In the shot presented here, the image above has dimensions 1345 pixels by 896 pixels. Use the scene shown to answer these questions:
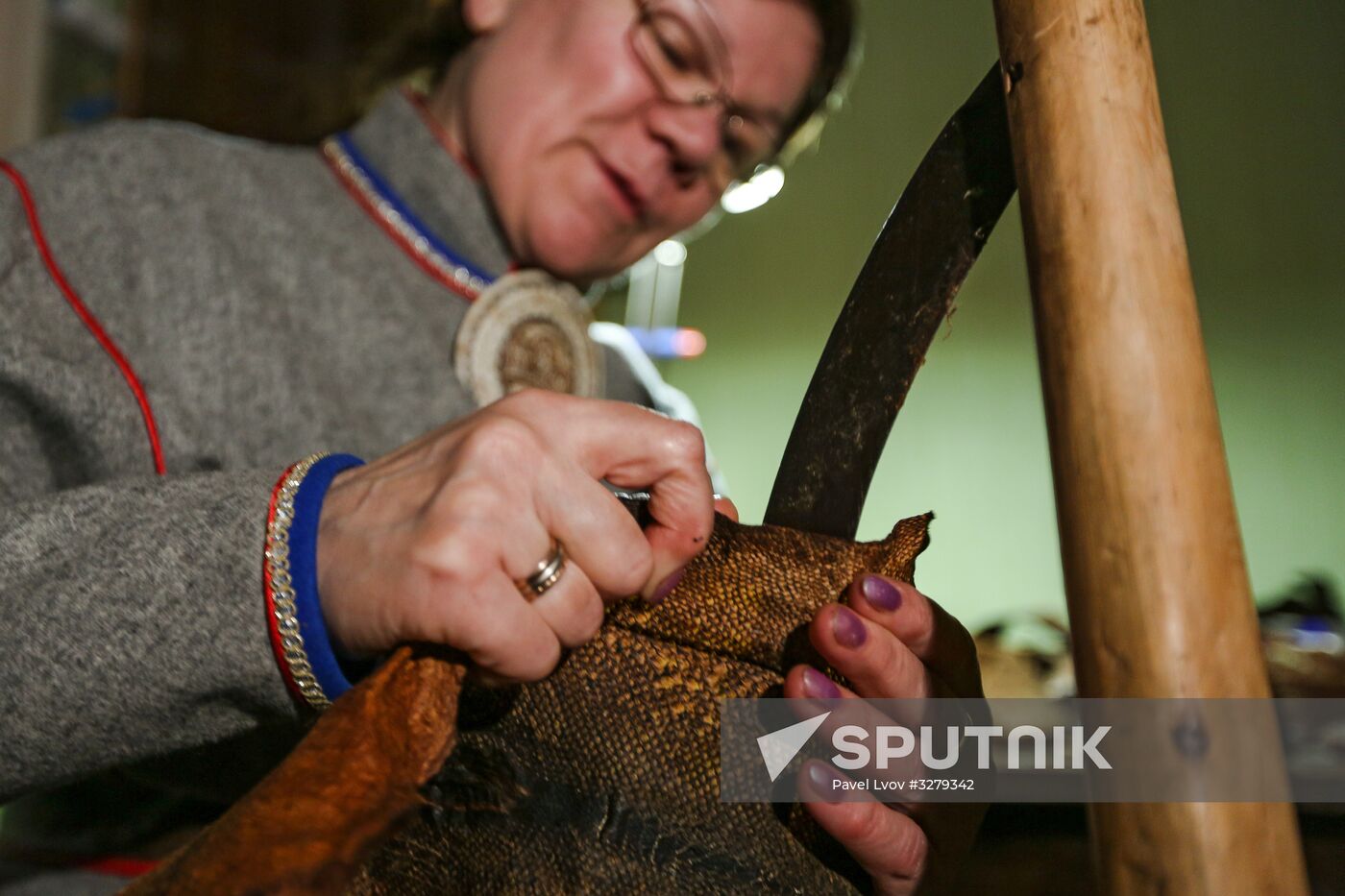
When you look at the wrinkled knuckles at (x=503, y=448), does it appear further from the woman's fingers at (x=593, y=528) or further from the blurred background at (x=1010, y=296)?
the blurred background at (x=1010, y=296)

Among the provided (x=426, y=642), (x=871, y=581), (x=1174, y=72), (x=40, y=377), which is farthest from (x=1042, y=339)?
(x=40, y=377)

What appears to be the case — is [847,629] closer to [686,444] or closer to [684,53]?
[686,444]

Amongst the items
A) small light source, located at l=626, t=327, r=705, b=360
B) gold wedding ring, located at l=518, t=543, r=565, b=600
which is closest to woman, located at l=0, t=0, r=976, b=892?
gold wedding ring, located at l=518, t=543, r=565, b=600

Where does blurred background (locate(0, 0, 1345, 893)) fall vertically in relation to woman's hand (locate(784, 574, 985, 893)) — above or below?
above

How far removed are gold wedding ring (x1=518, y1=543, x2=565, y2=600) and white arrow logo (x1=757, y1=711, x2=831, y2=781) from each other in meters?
0.14

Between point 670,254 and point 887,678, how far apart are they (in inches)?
36.8

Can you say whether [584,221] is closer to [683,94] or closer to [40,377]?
[683,94]

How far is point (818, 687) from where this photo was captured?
0.43 m

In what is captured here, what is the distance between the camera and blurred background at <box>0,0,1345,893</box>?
506 mm

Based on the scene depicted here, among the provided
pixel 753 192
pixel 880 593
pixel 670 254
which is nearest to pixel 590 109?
pixel 753 192

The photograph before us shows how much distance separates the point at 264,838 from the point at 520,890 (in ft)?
0.55

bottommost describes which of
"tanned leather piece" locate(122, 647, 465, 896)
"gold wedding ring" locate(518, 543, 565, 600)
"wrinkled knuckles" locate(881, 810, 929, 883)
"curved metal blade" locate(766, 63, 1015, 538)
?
"tanned leather piece" locate(122, 647, 465, 896)

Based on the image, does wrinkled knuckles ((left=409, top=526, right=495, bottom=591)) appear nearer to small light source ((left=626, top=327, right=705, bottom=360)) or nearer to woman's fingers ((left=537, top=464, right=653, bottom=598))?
woman's fingers ((left=537, top=464, right=653, bottom=598))

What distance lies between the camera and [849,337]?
1.54 feet
